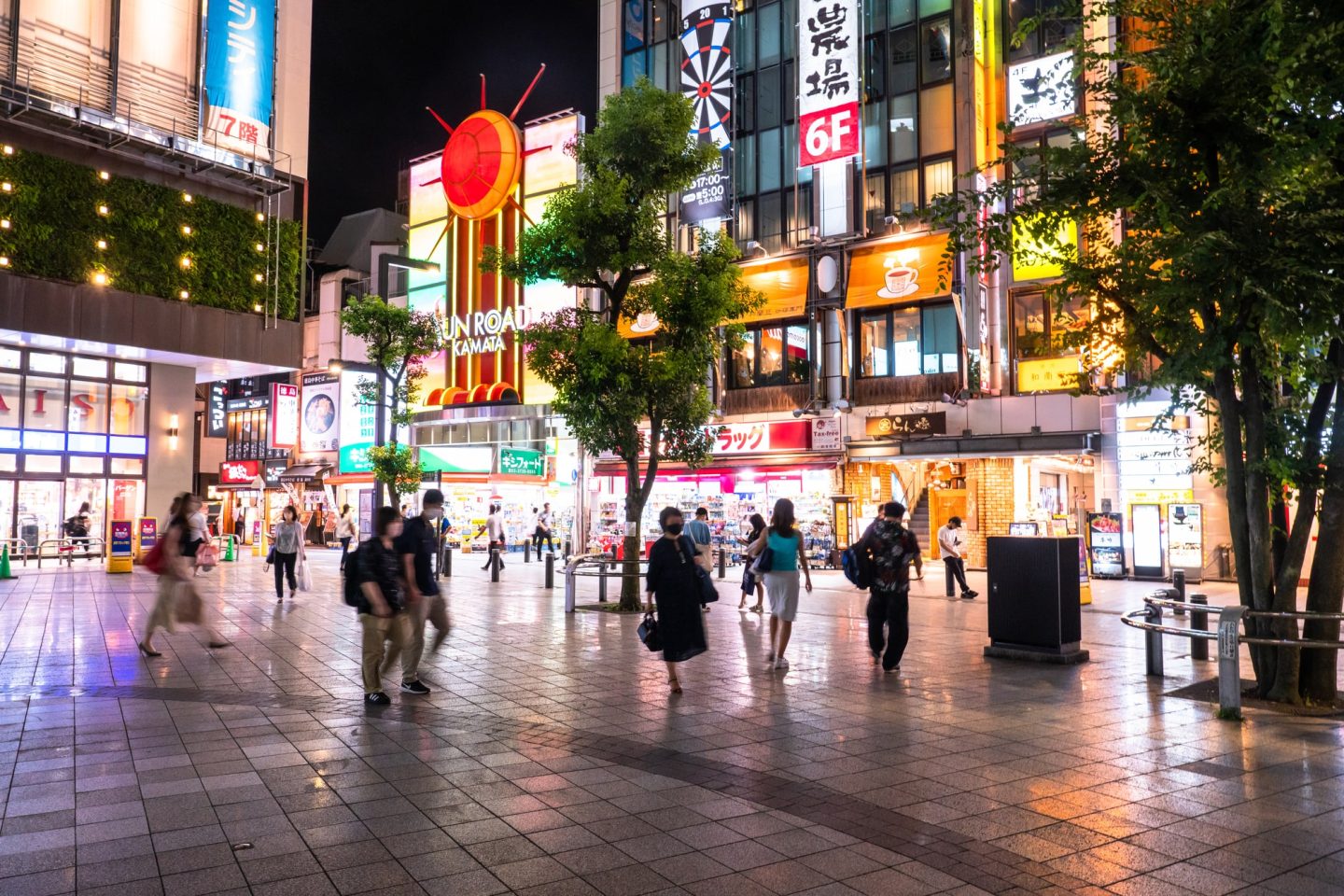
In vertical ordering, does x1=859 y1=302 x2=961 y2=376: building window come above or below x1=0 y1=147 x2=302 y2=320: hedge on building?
below

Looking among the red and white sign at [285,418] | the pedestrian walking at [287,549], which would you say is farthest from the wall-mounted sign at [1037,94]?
the red and white sign at [285,418]

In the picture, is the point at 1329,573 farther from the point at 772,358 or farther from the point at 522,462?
the point at 522,462

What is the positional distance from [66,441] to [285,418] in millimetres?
18469

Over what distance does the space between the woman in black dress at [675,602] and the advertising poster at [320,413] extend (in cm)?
3870

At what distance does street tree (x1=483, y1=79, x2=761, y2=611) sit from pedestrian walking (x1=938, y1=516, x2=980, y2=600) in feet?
19.5

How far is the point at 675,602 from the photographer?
8.72 metres

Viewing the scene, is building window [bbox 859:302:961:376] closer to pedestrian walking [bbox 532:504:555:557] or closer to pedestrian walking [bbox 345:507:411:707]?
pedestrian walking [bbox 532:504:555:557]

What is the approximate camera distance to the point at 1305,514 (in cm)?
841

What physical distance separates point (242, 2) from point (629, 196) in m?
16.9

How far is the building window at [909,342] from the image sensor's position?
26.3m

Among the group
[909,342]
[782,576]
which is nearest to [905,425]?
[909,342]

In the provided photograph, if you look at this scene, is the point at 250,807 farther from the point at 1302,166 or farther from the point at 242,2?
the point at 242,2

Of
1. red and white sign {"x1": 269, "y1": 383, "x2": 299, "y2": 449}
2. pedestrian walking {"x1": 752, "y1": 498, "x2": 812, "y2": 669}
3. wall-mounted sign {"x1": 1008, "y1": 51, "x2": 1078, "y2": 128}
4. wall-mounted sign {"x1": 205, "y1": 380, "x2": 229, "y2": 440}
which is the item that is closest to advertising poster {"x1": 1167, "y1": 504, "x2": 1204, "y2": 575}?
wall-mounted sign {"x1": 1008, "y1": 51, "x2": 1078, "y2": 128}

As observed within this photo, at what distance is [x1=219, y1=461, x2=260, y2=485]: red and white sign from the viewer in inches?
1903
